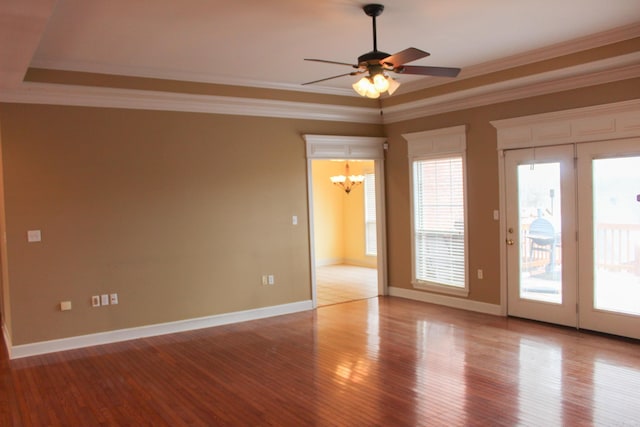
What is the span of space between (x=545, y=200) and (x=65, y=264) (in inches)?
210

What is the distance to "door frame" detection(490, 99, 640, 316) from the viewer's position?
4.94m

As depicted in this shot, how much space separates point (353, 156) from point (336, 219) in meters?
4.02

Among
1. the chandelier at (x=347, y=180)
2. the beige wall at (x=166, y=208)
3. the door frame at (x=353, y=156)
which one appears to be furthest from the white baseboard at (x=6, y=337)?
the chandelier at (x=347, y=180)

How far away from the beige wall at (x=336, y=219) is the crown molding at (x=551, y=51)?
15.8 feet

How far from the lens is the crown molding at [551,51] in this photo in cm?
453

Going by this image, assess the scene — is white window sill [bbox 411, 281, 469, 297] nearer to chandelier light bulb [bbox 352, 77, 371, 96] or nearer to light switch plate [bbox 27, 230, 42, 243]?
chandelier light bulb [bbox 352, 77, 371, 96]

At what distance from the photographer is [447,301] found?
A: 680 centimetres

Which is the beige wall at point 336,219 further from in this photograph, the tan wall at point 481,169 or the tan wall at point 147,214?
the tan wall at point 147,214

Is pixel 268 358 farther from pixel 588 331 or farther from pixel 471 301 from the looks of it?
pixel 588 331

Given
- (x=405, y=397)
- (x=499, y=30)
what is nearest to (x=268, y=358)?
(x=405, y=397)

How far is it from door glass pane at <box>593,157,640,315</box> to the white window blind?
67.9 inches

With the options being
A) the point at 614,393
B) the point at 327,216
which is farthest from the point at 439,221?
the point at 327,216

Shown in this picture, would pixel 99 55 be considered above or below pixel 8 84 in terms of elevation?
above

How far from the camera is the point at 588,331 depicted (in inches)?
210
